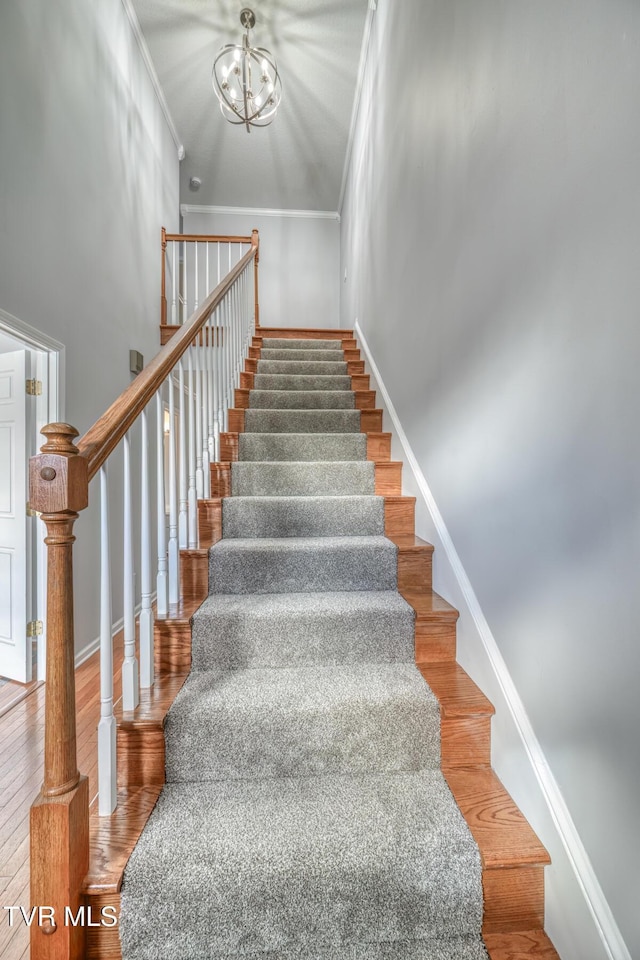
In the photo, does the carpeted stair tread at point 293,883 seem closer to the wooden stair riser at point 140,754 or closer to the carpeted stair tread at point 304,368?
the wooden stair riser at point 140,754

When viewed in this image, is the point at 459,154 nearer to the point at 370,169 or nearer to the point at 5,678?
the point at 370,169

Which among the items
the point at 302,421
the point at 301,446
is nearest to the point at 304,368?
the point at 302,421

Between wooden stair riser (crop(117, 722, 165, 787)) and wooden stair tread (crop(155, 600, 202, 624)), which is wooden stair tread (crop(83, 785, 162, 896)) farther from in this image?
wooden stair tread (crop(155, 600, 202, 624))

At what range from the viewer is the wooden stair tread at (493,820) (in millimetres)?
960

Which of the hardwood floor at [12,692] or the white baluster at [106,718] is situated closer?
the white baluster at [106,718]

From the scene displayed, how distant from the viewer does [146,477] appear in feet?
3.76

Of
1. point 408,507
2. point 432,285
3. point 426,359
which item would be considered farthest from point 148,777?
point 432,285

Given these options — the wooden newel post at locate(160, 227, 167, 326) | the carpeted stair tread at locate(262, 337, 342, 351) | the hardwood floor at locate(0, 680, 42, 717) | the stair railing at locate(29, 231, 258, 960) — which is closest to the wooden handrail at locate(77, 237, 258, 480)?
the stair railing at locate(29, 231, 258, 960)

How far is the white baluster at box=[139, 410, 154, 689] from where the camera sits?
1206 mm

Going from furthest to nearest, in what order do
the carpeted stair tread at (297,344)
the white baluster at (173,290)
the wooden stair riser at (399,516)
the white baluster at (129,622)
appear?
the white baluster at (173,290)
the carpeted stair tread at (297,344)
the wooden stair riser at (399,516)
the white baluster at (129,622)

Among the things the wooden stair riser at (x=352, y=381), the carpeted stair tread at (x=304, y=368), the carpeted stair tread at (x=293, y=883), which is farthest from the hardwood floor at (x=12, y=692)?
the carpeted stair tread at (x=304, y=368)

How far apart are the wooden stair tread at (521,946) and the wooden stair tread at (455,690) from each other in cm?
42

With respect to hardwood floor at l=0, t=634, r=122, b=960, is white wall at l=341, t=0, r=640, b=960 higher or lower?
higher

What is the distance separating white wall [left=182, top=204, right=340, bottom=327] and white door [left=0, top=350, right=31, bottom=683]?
154 inches
